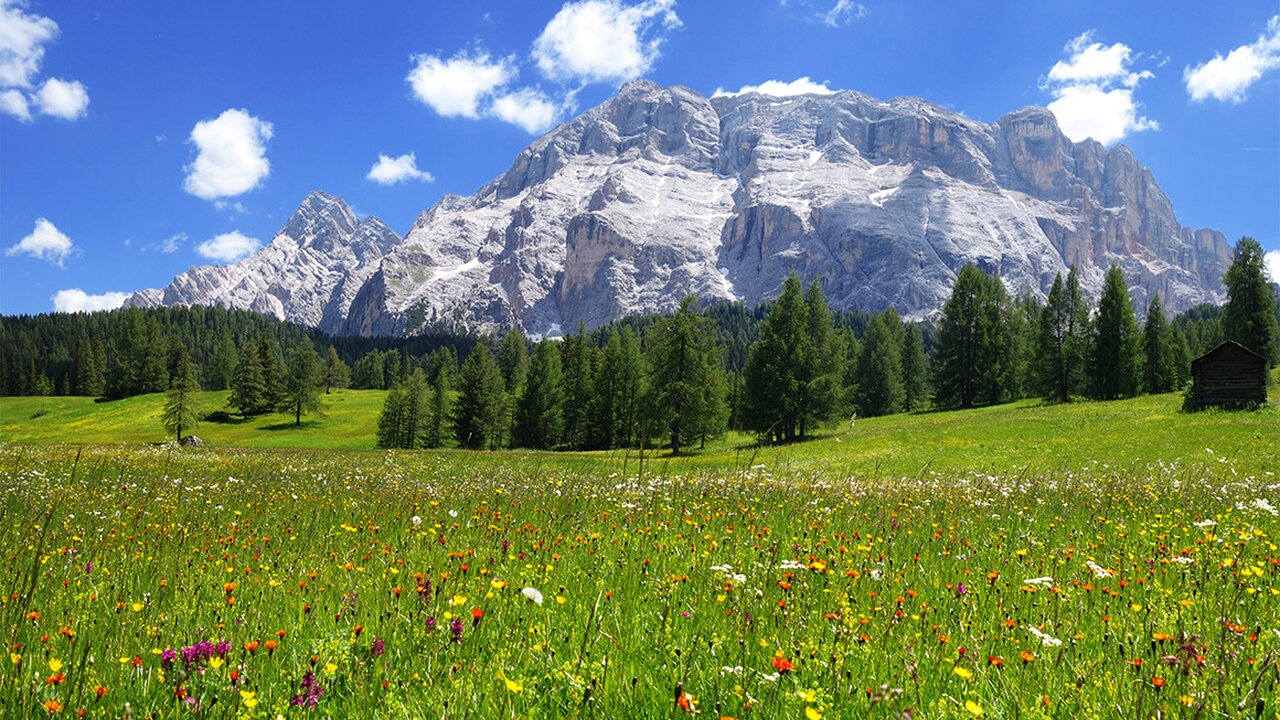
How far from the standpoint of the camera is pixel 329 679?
10.4 ft

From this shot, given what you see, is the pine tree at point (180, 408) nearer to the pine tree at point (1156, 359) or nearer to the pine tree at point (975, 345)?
the pine tree at point (975, 345)

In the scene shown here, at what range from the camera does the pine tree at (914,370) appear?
9288 centimetres

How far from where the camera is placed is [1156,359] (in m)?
68.8

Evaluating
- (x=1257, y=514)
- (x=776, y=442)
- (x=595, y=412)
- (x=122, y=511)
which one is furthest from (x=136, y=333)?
(x=1257, y=514)

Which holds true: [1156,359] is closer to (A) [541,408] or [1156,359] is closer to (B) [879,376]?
(B) [879,376]

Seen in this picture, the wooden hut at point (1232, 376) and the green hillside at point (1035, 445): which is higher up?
the wooden hut at point (1232, 376)

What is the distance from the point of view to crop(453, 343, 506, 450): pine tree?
70.2 meters

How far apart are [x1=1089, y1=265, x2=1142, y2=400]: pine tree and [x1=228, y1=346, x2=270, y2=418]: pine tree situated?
355 ft

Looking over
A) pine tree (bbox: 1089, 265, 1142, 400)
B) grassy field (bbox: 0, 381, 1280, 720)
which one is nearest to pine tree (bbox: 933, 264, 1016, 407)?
pine tree (bbox: 1089, 265, 1142, 400)

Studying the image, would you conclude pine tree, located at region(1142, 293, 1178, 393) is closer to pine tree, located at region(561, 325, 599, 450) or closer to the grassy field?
pine tree, located at region(561, 325, 599, 450)

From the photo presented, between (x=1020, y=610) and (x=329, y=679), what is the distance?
4362 millimetres

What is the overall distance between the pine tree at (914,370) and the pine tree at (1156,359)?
2758 centimetres

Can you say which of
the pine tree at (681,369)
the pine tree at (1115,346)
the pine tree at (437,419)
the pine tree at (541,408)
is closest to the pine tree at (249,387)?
the pine tree at (437,419)

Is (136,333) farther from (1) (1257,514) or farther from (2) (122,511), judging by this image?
(1) (1257,514)
